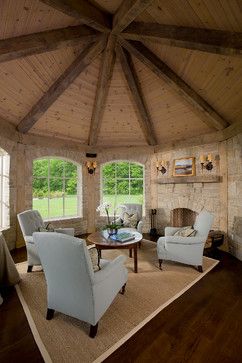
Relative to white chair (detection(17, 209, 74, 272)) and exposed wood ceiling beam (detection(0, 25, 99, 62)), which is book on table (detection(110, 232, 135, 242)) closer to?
white chair (detection(17, 209, 74, 272))

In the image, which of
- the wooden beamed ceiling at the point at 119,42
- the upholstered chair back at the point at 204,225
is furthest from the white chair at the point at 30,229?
the upholstered chair back at the point at 204,225

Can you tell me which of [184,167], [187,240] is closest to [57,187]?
[184,167]

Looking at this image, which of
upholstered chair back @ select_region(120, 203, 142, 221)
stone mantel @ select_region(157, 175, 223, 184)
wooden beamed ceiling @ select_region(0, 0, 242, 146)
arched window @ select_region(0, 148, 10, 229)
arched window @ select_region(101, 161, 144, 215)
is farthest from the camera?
arched window @ select_region(101, 161, 144, 215)

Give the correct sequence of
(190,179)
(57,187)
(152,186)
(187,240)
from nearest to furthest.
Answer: (187,240) < (190,179) < (57,187) < (152,186)

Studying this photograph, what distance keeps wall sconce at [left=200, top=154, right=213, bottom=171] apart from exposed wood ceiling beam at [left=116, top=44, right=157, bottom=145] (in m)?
1.69

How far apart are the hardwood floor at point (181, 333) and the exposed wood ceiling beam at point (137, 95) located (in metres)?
4.20

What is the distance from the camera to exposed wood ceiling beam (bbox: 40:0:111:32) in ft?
7.76

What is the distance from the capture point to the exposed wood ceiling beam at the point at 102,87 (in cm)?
359

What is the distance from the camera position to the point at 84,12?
8.59ft

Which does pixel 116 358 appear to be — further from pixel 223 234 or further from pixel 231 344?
pixel 223 234

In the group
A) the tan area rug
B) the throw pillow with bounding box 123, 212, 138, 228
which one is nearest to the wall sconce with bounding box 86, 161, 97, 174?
the throw pillow with bounding box 123, 212, 138, 228

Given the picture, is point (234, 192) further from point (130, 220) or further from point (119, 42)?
point (119, 42)

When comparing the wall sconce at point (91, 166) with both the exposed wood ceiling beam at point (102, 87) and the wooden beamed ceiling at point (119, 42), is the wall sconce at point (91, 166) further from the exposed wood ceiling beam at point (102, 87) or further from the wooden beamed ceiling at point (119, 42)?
the wooden beamed ceiling at point (119, 42)

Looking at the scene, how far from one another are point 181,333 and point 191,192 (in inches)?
157
